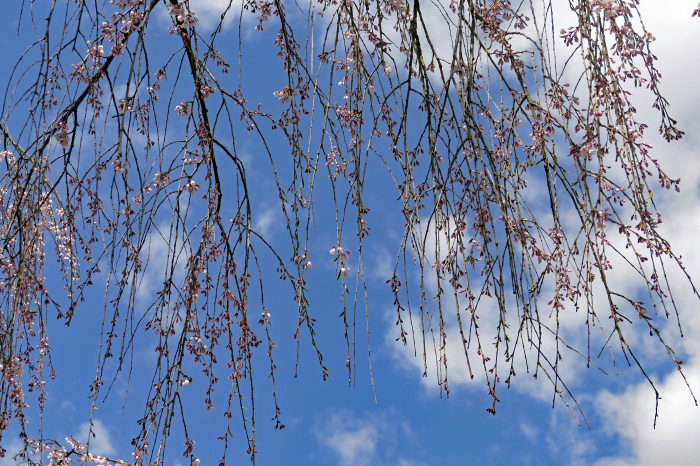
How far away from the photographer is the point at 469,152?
195cm

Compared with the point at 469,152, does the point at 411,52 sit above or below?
above

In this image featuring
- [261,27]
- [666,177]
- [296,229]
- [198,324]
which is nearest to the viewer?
[666,177]

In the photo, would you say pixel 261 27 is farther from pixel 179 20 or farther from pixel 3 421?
pixel 3 421

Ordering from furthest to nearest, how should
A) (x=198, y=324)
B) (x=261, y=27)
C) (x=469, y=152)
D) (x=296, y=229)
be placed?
(x=261, y=27)
(x=198, y=324)
(x=296, y=229)
(x=469, y=152)

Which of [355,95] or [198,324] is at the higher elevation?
[355,95]

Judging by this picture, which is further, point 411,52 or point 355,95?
point 355,95

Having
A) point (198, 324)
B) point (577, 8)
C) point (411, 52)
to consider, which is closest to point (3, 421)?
point (198, 324)

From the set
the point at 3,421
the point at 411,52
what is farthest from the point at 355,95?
the point at 3,421

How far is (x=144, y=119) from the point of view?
2430 millimetres

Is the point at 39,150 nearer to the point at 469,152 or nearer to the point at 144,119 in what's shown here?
the point at 144,119

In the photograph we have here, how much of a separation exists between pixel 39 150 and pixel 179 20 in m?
0.76

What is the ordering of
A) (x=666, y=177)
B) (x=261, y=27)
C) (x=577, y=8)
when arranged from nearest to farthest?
1. (x=577, y=8)
2. (x=666, y=177)
3. (x=261, y=27)

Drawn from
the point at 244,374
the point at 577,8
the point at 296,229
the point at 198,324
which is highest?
the point at 577,8

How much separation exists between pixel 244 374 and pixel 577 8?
1.62 m
